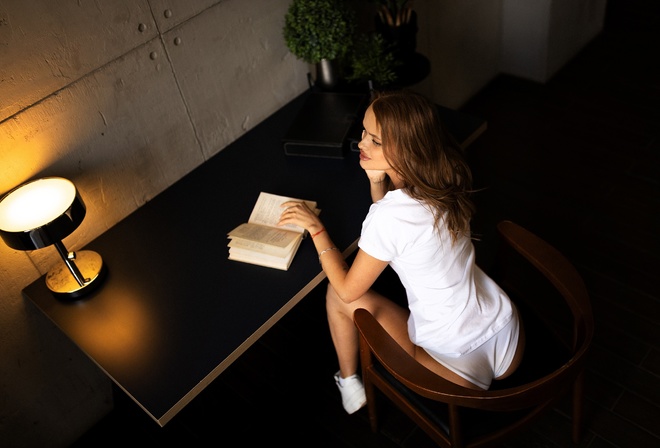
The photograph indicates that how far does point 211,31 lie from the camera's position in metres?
2.16

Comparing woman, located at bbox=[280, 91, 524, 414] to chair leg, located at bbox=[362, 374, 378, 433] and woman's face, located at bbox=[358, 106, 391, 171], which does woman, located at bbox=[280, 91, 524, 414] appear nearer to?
woman's face, located at bbox=[358, 106, 391, 171]

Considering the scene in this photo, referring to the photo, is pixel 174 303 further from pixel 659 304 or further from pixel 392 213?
pixel 659 304

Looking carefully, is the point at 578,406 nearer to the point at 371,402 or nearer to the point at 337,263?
the point at 371,402

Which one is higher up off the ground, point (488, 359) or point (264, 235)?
point (264, 235)

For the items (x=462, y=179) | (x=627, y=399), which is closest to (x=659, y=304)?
(x=627, y=399)

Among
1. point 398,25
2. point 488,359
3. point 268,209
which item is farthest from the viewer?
point 398,25

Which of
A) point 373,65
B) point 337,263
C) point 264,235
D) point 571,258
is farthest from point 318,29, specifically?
point 571,258

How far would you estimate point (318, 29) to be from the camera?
2.19 metres

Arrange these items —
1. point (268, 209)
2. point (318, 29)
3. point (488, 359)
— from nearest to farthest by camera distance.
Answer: point (488, 359) → point (268, 209) → point (318, 29)

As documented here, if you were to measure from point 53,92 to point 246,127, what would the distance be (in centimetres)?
78

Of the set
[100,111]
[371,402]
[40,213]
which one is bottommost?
[371,402]

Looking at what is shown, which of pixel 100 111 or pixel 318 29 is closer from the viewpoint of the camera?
pixel 100 111

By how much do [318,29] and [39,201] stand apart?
1089mm

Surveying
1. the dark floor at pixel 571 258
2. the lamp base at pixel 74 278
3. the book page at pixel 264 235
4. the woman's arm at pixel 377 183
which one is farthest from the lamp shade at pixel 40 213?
the dark floor at pixel 571 258
